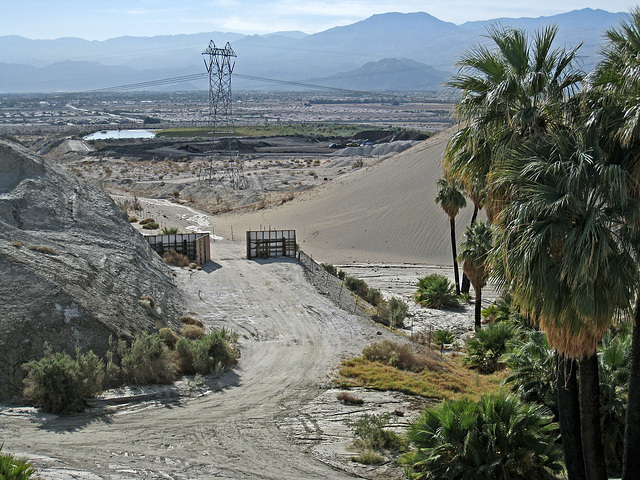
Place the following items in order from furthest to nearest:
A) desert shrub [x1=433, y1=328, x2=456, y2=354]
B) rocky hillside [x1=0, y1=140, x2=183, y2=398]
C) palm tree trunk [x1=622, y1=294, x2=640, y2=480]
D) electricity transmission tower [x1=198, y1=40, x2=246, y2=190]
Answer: electricity transmission tower [x1=198, y1=40, x2=246, y2=190] < desert shrub [x1=433, y1=328, x2=456, y2=354] < rocky hillside [x1=0, y1=140, x2=183, y2=398] < palm tree trunk [x1=622, y1=294, x2=640, y2=480]

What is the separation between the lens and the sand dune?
3797cm

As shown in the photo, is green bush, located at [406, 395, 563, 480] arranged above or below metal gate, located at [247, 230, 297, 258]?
above

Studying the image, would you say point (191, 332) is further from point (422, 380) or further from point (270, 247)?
point (270, 247)

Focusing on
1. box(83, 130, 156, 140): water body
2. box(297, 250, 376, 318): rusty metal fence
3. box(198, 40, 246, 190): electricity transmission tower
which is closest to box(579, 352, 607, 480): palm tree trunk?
box(297, 250, 376, 318): rusty metal fence

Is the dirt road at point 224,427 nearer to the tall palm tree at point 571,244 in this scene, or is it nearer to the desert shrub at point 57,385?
the desert shrub at point 57,385

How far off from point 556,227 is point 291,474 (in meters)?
5.11

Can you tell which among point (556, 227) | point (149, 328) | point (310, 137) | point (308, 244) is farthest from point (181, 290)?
point (310, 137)

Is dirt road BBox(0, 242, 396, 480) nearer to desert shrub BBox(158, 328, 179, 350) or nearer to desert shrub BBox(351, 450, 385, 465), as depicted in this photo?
desert shrub BBox(351, 450, 385, 465)

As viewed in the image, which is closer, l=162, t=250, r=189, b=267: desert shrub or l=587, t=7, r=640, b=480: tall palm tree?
l=587, t=7, r=640, b=480: tall palm tree

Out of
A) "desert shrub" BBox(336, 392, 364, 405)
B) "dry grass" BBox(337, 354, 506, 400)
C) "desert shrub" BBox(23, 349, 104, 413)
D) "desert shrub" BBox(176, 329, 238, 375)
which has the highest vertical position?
"desert shrub" BBox(23, 349, 104, 413)

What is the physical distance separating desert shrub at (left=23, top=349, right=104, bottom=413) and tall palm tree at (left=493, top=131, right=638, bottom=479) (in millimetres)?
7606

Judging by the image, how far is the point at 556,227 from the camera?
7.04 metres

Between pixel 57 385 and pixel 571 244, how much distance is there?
8547mm

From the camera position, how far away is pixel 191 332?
52.9 feet
